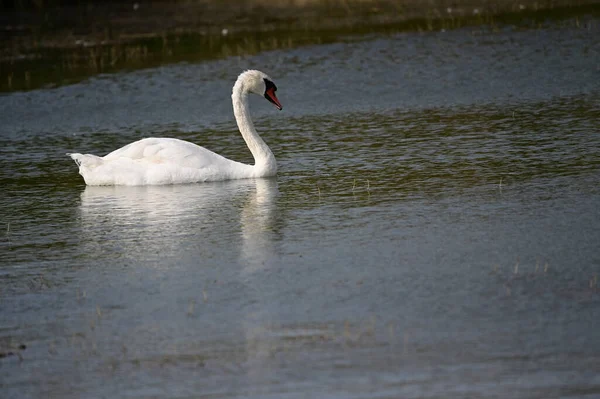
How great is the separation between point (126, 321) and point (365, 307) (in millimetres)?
1446

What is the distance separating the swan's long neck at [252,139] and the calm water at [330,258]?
0.77 ft

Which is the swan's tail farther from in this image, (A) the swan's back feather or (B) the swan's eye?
(B) the swan's eye

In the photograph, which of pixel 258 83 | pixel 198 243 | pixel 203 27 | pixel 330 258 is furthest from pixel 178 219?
pixel 203 27

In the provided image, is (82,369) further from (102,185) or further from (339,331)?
(102,185)

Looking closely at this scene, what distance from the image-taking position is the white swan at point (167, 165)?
37.0 ft

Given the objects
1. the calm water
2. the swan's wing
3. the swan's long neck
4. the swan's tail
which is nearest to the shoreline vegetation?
the calm water

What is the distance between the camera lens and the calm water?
5738 mm

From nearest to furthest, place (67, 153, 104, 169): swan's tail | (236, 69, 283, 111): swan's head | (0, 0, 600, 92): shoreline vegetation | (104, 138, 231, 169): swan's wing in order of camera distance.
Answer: (104, 138, 231, 169): swan's wing → (67, 153, 104, 169): swan's tail → (236, 69, 283, 111): swan's head → (0, 0, 600, 92): shoreline vegetation

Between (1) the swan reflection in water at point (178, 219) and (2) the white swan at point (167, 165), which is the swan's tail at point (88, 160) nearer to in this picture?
(2) the white swan at point (167, 165)

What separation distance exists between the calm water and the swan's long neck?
24 cm

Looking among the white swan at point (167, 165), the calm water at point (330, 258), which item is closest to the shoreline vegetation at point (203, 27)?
the calm water at point (330, 258)

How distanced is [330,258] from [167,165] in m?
3.86

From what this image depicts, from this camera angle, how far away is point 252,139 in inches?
460

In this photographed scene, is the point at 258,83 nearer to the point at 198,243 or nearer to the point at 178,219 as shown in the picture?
the point at 178,219
